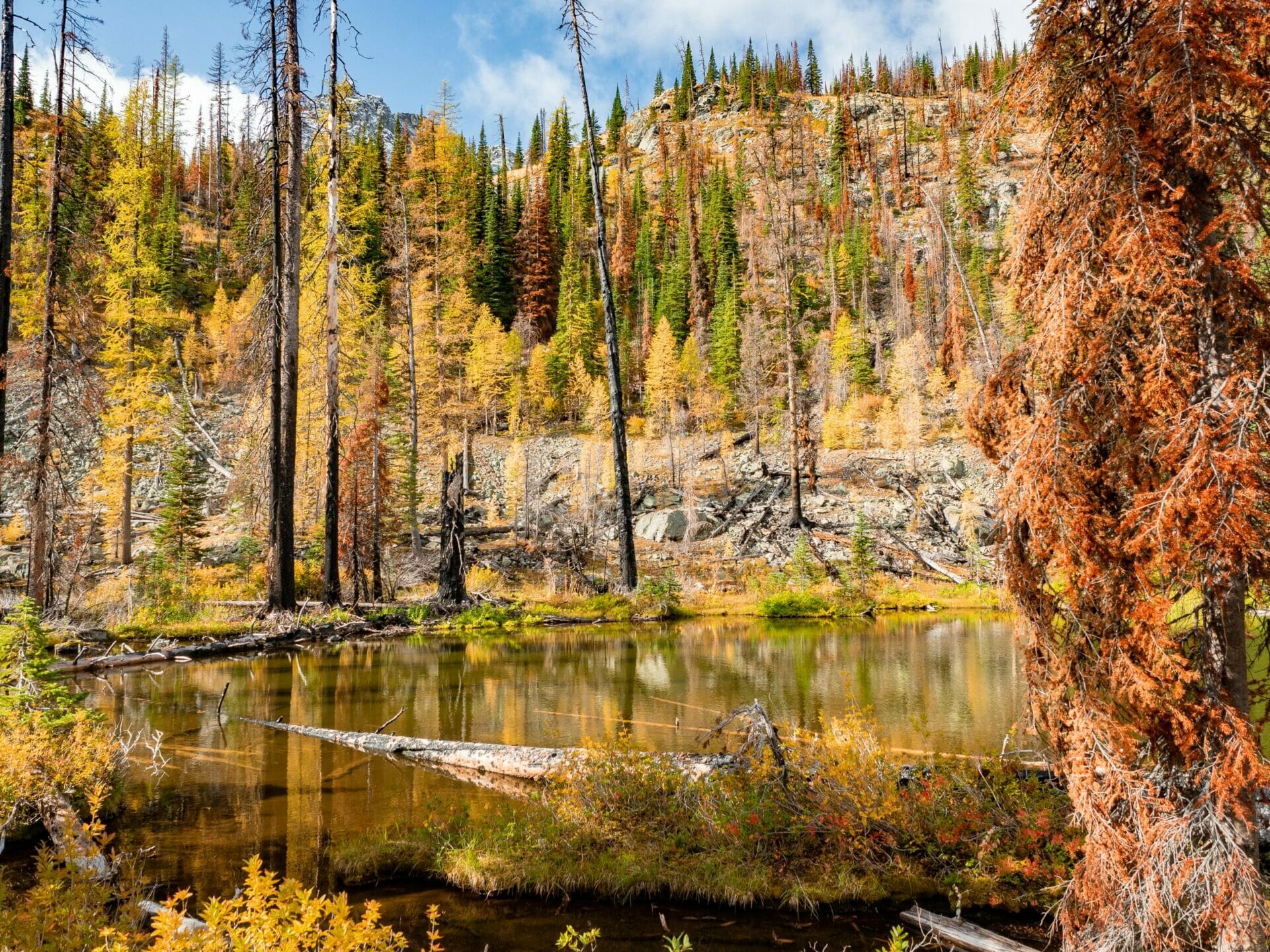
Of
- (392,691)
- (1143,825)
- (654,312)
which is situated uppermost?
(654,312)

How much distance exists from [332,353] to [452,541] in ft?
19.5

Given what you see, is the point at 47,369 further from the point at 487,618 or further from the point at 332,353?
the point at 487,618

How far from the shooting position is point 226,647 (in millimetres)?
14469

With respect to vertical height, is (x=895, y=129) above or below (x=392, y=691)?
above

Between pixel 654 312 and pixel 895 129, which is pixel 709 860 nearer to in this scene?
pixel 654 312

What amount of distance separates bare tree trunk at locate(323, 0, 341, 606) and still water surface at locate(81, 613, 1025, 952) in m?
2.46

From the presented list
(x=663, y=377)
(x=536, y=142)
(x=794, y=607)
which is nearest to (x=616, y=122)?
(x=536, y=142)

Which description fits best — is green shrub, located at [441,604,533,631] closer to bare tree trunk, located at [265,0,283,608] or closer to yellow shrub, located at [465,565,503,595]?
yellow shrub, located at [465,565,503,595]

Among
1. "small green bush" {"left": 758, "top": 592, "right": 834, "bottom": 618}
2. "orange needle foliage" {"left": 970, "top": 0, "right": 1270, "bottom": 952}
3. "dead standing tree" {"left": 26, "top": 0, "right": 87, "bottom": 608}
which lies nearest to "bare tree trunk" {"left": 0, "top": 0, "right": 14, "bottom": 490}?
"dead standing tree" {"left": 26, "top": 0, "right": 87, "bottom": 608}

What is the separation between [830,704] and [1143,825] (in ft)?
21.4

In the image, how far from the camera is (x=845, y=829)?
513 cm

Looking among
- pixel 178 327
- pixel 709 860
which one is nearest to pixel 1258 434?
pixel 709 860

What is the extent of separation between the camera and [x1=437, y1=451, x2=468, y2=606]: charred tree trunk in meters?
19.3

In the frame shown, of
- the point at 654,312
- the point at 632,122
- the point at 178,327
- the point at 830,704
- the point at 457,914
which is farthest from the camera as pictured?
the point at 632,122
